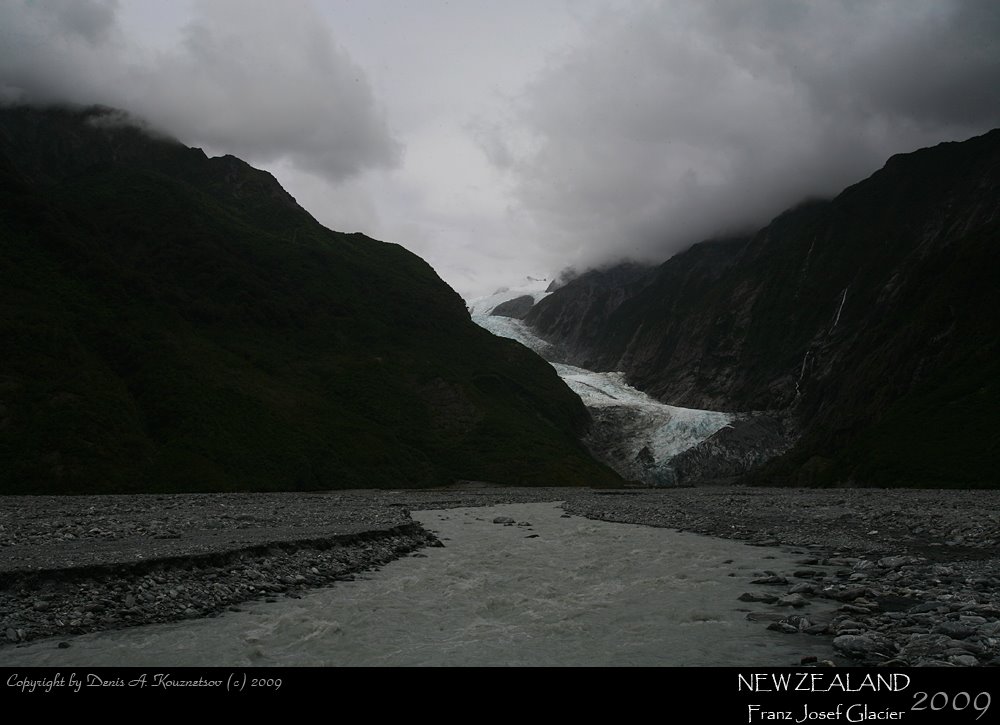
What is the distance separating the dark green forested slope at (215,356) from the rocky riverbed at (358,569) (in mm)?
35946

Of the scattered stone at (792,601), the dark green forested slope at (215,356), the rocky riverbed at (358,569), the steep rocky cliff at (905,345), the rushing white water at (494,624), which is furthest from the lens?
the steep rocky cliff at (905,345)

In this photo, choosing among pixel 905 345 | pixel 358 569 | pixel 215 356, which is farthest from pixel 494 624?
pixel 905 345

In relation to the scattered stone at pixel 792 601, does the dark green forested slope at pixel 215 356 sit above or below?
above

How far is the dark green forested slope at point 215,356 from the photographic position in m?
74.0

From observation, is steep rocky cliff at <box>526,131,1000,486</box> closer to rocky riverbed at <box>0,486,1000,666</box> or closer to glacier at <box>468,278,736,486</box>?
glacier at <box>468,278,736,486</box>

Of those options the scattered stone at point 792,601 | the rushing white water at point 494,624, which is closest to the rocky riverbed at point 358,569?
the scattered stone at point 792,601

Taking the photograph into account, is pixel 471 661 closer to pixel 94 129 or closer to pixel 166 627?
pixel 166 627

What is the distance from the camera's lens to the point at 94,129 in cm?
19000

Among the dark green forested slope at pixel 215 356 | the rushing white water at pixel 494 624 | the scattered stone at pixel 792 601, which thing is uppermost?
the dark green forested slope at pixel 215 356

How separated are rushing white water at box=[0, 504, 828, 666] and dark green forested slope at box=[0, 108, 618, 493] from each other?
2213 inches

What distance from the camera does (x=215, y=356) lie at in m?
106

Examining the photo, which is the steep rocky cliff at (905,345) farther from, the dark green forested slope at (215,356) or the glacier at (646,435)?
the dark green forested slope at (215,356)

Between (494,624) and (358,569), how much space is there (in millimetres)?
9677
